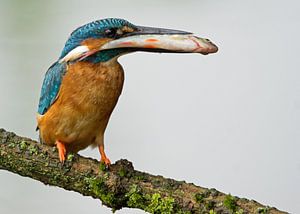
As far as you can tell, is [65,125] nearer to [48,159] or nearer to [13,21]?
[48,159]

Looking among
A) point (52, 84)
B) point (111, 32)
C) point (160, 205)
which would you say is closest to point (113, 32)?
point (111, 32)

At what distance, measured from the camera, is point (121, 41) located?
1.54 metres

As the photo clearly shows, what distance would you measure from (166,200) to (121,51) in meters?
0.32

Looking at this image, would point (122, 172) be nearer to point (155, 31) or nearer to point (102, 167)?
point (102, 167)

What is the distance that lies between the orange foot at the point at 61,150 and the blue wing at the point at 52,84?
9cm

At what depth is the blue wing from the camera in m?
1.71

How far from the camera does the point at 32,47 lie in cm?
287

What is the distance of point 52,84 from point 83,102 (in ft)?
0.31

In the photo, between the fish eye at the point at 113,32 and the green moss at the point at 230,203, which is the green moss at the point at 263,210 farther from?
the fish eye at the point at 113,32

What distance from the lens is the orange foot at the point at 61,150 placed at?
63.0 inches

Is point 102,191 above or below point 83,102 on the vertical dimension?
below

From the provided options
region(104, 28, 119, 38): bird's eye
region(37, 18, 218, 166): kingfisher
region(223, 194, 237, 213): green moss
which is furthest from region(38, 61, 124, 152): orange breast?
region(223, 194, 237, 213): green moss

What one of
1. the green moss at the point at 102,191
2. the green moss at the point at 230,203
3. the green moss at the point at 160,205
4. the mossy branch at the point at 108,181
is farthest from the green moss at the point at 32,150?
the green moss at the point at 230,203

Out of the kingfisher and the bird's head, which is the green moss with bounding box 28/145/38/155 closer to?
the kingfisher
